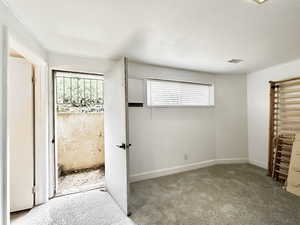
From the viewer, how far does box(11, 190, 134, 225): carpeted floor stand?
1.76m

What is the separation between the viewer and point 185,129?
3.27 meters

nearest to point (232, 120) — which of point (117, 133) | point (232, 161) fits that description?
point (232, 161)

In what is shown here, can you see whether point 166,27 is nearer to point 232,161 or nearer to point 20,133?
point 20,133

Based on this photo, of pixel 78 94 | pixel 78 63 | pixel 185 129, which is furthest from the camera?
pixel 78 94

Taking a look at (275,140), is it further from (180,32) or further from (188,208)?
(180,32)

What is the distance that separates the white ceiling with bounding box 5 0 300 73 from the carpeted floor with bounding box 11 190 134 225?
2.23 meters

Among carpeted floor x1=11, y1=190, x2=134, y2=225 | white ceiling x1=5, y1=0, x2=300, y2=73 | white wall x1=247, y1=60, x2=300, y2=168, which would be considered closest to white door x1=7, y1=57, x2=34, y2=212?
carpeted floor x1=11, y1=190, x2=134, y2=225

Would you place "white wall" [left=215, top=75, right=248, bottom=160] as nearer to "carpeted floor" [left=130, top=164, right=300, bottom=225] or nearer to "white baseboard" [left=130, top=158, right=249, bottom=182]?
"white baseboard" [left=130, top=158, right=249, bottom=182]

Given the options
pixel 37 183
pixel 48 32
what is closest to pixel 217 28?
pixel 48 32

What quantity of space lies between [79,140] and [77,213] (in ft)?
5.99

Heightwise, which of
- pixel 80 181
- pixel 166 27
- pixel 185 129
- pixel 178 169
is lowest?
pixel 80 181

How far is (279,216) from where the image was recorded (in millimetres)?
1794

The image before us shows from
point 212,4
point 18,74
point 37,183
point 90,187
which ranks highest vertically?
point 212,4

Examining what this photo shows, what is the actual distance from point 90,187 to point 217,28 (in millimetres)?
3081
